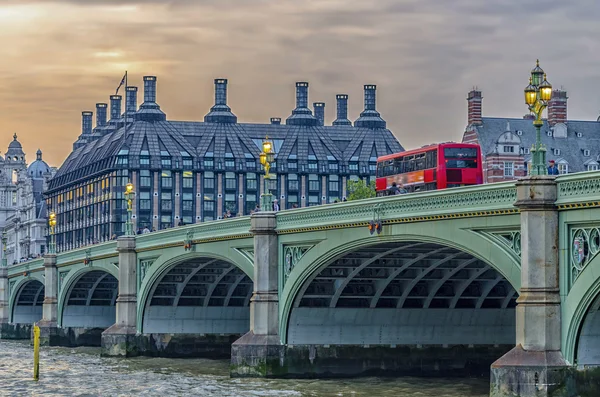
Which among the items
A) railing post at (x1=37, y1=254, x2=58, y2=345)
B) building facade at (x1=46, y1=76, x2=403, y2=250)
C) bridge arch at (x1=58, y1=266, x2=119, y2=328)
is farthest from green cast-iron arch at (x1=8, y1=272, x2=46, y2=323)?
building facade at (x1=46, y1=76, x2=403, y2=250)

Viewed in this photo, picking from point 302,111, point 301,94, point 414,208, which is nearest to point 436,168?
point 414,208

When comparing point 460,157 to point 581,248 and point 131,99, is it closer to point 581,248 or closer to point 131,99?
point 581,248

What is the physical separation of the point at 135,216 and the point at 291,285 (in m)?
114

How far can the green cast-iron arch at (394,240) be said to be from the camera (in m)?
39.3

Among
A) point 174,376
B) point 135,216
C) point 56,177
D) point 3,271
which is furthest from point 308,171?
point 174,376

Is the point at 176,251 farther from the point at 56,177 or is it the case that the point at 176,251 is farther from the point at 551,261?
the point at 56,177

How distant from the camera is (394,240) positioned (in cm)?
4581

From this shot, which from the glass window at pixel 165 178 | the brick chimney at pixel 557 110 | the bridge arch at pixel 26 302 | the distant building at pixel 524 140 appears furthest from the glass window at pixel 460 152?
the glass window at pixel 165 178

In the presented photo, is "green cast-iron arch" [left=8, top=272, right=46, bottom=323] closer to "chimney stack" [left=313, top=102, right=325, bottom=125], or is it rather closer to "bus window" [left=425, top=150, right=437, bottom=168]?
"bus window" [left=425, top=150, right=437, bottom=168]

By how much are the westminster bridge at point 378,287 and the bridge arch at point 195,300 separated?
0.26 feet

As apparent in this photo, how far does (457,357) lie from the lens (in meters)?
58.2

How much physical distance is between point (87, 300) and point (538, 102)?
63875 mm

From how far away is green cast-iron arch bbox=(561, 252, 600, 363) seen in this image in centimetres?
3534

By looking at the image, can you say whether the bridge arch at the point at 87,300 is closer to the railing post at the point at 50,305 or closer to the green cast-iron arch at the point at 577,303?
the railing post at the point at 50,305
